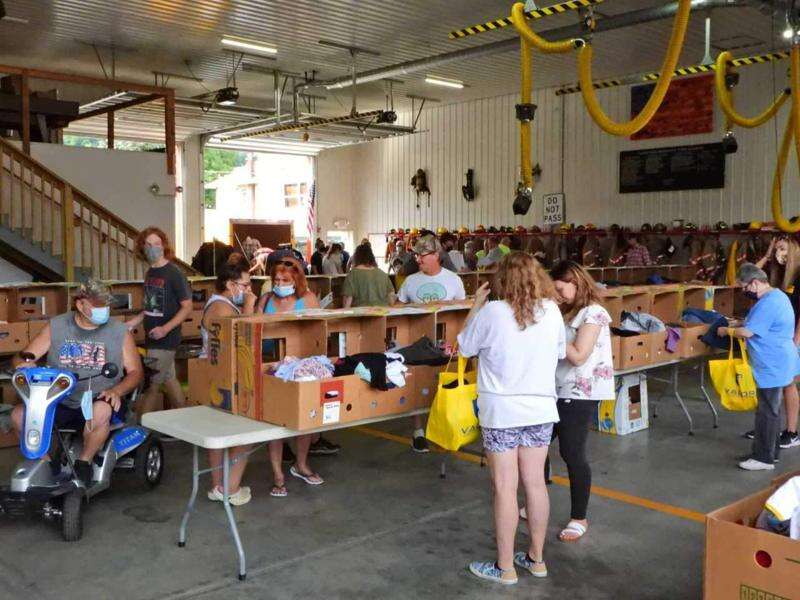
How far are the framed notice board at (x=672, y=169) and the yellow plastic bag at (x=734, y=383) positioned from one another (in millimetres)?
9143

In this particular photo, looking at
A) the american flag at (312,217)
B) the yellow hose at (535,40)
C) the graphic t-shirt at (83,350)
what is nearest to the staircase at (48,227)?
the graphic t-shirt at (83,350)

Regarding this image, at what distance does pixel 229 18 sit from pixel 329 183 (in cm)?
1193

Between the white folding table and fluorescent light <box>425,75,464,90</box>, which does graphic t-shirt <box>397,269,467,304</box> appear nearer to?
the white folding table

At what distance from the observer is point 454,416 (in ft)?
14.4

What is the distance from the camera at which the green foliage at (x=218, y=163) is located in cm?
3033

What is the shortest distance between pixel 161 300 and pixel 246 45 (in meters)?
7.66

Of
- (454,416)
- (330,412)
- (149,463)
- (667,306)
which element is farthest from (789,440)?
(149,463)

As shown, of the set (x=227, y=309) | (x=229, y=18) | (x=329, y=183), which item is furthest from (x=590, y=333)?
(x=329, y=183)

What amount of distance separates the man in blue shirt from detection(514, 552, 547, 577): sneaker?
270 cm

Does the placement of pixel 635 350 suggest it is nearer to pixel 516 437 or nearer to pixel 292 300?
pixel 292 300

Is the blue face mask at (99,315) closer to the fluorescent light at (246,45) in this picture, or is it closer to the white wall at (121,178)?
the white wall at (121,178)

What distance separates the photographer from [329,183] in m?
23.5

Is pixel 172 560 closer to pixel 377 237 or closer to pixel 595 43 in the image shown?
pixel 595 43

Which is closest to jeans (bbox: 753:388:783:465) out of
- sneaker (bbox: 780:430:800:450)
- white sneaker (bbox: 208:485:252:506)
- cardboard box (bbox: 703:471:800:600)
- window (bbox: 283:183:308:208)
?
sneaker (bbox: 780:430:800:450)
